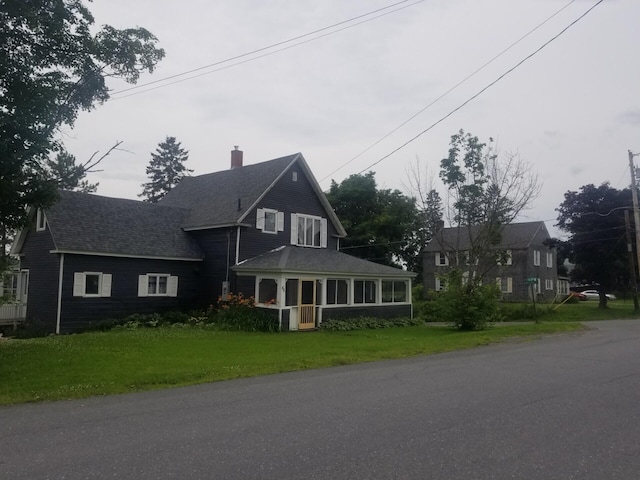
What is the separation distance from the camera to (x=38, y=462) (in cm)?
541

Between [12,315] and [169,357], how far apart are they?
1579 centimetres

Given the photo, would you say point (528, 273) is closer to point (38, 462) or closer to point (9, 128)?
point (9, 128)

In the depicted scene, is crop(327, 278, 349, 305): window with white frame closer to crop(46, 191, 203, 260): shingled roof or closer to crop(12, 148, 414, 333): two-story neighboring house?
crop(12, 148, 414, 333): two-story neighboring house

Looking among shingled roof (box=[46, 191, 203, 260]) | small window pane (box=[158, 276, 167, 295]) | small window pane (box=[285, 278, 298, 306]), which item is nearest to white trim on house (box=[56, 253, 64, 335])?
shingled roof (box=[46, 191, 203, 260])

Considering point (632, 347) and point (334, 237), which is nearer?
point (632, 347)

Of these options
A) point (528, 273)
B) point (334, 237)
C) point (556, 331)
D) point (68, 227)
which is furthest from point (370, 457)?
point (528, 273)

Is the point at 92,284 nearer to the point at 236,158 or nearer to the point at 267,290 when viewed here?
the point at 267,290

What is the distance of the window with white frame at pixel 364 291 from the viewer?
87.5 feet

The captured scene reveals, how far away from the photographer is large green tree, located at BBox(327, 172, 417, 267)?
1892 inches

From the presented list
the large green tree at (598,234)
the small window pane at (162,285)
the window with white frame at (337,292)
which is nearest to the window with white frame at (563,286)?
the large green tree at (598,234)

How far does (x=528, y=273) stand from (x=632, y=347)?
3341 cm

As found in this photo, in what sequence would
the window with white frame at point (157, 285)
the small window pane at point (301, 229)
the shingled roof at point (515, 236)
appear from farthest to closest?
the shingled roof at point (515, 236), the small window pane at point (301, 229), the window with white frame at point (157, 285)

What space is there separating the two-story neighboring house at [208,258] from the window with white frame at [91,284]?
0.04 meters

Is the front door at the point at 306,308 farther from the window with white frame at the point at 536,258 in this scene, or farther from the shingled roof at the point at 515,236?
the window with white frame at the point at 536,258
